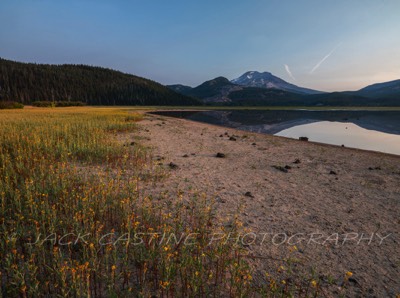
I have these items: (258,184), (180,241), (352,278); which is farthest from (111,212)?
(258,184)

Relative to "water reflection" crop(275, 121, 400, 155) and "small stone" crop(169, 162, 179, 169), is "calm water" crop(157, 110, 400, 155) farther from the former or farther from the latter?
"small stone" crop(169, 162, 179, 169)

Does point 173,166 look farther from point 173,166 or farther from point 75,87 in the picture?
point 75,87

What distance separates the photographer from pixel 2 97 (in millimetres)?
118750

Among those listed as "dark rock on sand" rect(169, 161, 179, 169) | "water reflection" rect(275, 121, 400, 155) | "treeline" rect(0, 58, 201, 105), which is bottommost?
"water reflection" rect(275, 121, 400, 155)

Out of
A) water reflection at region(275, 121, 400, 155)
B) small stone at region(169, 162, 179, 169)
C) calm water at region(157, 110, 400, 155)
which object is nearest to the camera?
small stone at region(169, 162, 179, 169)

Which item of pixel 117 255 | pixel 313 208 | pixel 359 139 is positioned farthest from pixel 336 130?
pixel 117 255

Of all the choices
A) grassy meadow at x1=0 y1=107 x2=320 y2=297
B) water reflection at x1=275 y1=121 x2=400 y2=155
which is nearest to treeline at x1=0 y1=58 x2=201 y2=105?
water reflection at x1=275 y1=121 x2=400 y2=155

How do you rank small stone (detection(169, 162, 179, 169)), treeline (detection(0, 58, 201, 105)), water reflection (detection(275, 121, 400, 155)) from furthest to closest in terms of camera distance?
treeline (detection(0, 58, 201, 105)) → water reflection (detection(275, 121, 400, 155)) → small stone (detection(169, 162, 179, 169))

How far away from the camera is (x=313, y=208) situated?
743 cm

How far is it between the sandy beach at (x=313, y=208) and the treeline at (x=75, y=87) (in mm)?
137271

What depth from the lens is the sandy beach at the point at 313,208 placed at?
4.65 m

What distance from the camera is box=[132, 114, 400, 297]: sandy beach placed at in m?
4.65

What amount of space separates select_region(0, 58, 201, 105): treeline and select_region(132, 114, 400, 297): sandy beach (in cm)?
13727

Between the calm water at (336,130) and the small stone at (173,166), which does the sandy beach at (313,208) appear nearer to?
the small stone at (173,166)
